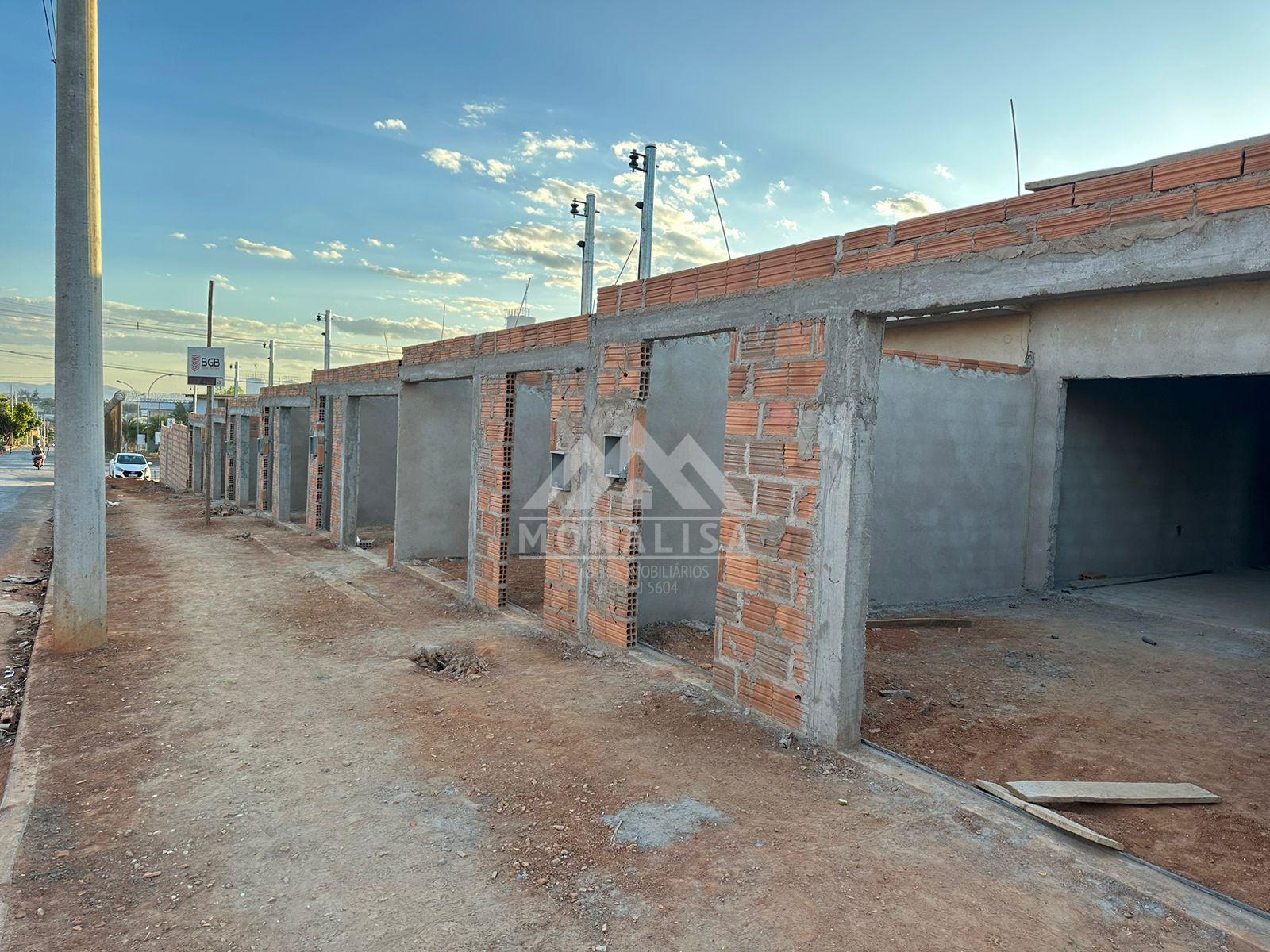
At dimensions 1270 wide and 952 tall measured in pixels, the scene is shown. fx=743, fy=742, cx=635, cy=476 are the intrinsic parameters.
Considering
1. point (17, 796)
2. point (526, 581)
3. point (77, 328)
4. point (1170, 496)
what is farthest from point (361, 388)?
point (1170, 496)

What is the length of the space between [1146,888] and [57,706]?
24.2 ft

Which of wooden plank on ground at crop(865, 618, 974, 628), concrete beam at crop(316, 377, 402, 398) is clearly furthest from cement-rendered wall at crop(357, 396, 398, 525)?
wooden plank on ground at crop(865, 618, 974, 628)

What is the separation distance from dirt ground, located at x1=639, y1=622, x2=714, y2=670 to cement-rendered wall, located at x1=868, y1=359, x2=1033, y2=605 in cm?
258

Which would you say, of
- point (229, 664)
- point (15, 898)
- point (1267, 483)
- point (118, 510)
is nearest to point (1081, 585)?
point (1267, 483)

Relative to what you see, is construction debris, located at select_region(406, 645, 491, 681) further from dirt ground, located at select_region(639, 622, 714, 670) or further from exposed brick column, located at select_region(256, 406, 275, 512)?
exposed brick column, located at select_region(256, 406, 275, 512)

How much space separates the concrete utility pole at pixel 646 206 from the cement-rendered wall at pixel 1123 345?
23.5ft

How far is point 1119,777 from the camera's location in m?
5.06

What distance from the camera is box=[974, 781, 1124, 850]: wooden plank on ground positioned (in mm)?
3979

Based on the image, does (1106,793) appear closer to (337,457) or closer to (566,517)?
(566,517)

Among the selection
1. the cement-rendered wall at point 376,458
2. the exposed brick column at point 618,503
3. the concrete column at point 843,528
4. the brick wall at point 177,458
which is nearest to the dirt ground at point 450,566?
the exposed brick column at point 618,503

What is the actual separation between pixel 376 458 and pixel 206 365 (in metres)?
4.88

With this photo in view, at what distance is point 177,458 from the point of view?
29766 mm

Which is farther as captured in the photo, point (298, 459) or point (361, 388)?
point (298, 459)

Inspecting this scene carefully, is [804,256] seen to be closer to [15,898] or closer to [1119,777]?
[1119,777]
